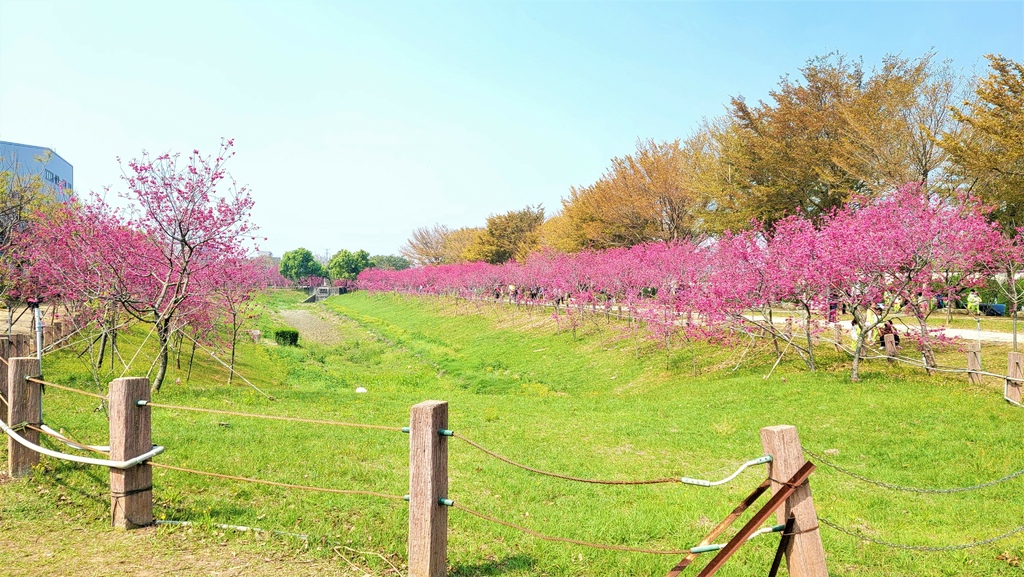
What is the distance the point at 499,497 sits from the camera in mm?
6488

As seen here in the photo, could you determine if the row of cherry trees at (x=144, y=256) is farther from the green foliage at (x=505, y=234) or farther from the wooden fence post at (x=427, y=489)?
the green foliage at (x=505, y=234)

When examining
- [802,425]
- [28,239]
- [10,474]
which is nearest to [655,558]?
[10,474]

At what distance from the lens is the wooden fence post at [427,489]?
3.81 metres

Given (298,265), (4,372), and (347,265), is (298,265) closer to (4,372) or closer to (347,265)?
(347,265)

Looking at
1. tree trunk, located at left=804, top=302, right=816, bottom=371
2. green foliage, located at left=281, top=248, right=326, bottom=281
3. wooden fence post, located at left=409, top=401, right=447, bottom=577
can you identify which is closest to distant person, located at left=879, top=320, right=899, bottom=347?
tree trunk, located at left=804, top=302, right=816, bottom=371

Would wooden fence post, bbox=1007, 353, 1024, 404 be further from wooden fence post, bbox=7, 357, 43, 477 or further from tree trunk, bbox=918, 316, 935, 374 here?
wooden fence post, bbox=7, 357, 43, 477

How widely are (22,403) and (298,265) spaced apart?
99687 millimetres

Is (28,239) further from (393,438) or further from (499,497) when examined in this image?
(499,497)

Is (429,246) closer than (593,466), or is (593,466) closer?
(593,466)

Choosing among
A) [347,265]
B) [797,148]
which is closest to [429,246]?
[347,265]

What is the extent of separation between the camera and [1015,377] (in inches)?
415

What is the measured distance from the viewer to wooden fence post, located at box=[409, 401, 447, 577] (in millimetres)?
3807

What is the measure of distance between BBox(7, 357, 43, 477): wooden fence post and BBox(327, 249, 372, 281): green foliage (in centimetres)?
9108

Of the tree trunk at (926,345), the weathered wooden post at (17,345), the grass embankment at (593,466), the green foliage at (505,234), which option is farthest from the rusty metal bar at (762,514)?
the green foliage at (505,234)
